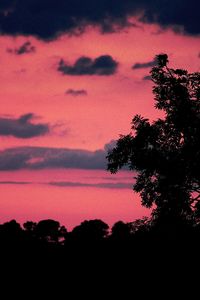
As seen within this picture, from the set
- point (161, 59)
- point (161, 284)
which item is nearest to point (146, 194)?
point (161, 284)

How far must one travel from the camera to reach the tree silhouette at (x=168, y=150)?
124 feet

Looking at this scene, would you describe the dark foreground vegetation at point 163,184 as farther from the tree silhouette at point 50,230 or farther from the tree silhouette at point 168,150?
the tree silhouette at point 50,230

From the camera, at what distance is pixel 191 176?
37844 mm

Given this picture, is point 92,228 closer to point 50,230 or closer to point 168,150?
point 50,230

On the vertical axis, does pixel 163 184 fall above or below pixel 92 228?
above

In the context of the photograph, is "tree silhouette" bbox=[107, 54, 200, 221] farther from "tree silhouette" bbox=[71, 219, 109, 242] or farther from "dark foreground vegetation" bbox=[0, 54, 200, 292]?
"tree silhouette" bbox=[71, 219, 109, 242]

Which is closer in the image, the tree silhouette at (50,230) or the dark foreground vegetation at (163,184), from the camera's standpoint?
the dark foreground vegetation at (163,184)

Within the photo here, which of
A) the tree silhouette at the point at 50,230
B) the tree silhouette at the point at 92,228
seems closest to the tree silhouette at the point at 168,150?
the tree silhouette at the point at 92,228

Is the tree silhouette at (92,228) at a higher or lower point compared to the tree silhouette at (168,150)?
lower

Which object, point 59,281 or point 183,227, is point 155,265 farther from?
point 59,281

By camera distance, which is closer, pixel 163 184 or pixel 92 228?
pixel 163 184

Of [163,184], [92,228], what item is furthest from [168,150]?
[92,228]

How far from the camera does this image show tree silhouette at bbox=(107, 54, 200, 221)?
124ft

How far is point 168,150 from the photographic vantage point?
127 ft
